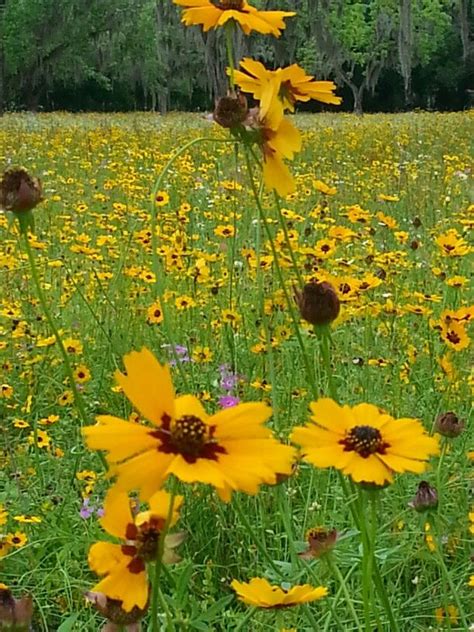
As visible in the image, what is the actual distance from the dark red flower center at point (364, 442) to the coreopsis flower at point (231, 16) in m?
0.41

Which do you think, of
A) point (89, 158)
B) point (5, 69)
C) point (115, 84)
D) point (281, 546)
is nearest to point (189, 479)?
point (281, 546)

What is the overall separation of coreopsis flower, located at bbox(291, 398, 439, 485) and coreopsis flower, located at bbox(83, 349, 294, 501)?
48mm

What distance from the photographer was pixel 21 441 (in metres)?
1.74

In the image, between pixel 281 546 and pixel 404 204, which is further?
pixel 404 204

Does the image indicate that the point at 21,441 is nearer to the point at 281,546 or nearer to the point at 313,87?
the point at 281,546

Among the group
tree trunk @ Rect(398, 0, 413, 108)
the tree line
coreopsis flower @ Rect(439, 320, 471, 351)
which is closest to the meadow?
coreopsis flower @ Rect(439, 320, 471, 351)

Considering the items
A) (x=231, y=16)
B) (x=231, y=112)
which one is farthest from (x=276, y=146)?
(x=231, y=16)

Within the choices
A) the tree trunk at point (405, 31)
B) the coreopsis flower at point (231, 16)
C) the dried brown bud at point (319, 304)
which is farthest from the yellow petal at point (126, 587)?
the tree trunk at point (405, 31)

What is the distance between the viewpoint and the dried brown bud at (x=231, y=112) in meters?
0.74

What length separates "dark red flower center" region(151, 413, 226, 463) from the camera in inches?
17.3

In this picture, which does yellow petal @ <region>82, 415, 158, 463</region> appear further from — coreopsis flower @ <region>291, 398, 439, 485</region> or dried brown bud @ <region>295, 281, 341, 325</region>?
dried brown bud @ <region>295, 281, 341, 325</region>

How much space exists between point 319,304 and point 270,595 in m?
0.20

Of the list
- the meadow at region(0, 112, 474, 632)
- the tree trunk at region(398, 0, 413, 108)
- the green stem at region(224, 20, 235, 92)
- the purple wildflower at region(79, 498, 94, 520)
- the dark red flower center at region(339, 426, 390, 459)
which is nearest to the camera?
the dark red flower center at region(339, 426, 390, 459)

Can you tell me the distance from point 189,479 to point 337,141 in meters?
5.71
